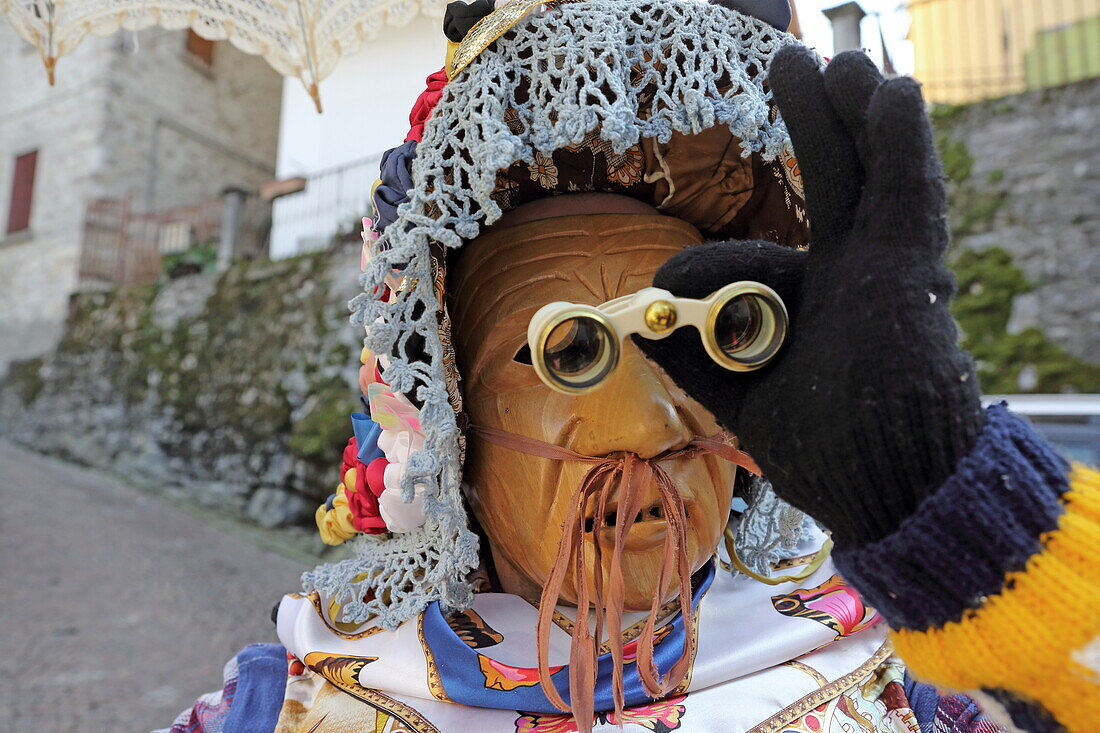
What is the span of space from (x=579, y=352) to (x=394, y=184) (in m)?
0.47

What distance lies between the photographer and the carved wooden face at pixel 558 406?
111cm

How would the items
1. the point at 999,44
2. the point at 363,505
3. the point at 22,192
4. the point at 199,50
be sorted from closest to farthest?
the point at 363,505 → the point at 999,44 → the point at 22,192 → the point at 199,50

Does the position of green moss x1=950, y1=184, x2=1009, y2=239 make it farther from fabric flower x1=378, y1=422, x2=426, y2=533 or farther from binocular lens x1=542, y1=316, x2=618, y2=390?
binocular lens x1=542, y1=316, x2=618, y2=390

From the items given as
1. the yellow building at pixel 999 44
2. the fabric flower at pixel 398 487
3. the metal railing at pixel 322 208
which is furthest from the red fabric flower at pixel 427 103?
the metal railing at pixel 322 208

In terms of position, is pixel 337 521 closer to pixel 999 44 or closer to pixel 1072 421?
pixel 1072 421

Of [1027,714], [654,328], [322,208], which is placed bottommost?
[1027,714]

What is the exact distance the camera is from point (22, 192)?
12.3 m

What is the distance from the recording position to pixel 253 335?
29.5 feet

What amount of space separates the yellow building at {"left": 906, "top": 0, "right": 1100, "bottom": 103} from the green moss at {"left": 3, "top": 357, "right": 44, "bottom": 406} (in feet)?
38.5

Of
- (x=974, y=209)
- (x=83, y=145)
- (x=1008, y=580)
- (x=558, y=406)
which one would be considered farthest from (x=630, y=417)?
(x=83, y=145)

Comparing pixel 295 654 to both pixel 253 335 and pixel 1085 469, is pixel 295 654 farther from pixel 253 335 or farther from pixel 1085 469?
pixel 253 335

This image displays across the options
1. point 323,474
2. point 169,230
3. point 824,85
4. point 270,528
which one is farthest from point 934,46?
point 169,230

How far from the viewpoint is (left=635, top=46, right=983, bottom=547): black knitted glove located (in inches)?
28.4

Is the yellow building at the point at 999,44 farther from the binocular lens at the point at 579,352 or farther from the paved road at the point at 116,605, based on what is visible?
the binocular lens at the point at 579,352
